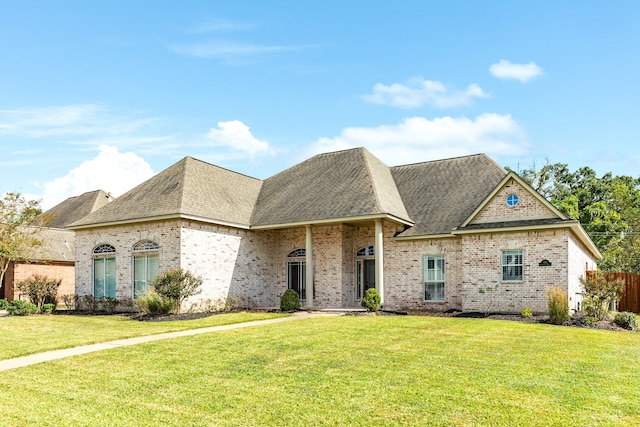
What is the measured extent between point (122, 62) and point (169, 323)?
339 inches

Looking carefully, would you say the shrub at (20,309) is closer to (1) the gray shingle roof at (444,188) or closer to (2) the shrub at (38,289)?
(2) the shrub at (38,289)

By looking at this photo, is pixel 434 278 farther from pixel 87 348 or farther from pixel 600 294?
pixel 87 348

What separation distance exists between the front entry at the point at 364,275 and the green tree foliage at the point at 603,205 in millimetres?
24987

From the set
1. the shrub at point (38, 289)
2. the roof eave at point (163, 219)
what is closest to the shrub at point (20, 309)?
the shrub at point (38, 289)

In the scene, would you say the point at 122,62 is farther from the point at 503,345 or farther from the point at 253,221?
the point at 503,345

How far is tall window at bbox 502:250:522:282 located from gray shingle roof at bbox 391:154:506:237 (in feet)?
8.22

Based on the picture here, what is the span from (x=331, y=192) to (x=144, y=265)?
884cm

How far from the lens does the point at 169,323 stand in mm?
18297

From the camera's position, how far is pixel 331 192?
83.7 feet

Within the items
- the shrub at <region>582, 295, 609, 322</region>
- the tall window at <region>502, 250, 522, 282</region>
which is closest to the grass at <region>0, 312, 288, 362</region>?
the tall window at <region>502, 250, 522, 282</region>

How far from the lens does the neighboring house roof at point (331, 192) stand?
923 inches

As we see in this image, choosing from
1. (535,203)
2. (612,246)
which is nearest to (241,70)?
(535,203)

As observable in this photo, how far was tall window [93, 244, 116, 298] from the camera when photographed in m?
24.6

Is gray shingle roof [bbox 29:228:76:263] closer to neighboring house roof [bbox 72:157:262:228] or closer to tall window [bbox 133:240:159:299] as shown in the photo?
neighboring house roof [bbox 72:157:262:228]
